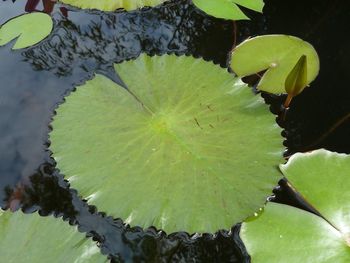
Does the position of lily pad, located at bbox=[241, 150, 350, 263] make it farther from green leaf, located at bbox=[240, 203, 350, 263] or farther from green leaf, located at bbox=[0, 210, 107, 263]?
green leaf, located at bbox=[0, 210, 107, 263]

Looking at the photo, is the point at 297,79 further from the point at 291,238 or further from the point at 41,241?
the point at 41,241

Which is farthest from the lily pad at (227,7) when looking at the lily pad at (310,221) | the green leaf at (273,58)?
the lily pad at (310,221)

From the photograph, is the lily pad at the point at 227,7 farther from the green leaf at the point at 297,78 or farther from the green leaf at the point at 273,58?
the green leaf at the point at 297,78

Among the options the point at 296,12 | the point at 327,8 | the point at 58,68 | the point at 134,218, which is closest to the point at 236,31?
the point at 296,12

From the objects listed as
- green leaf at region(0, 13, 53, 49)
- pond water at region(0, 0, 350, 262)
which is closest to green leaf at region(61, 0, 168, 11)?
pond water at region(0, 0, 350, 262)

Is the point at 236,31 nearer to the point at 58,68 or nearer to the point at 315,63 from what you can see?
the point at 315,63

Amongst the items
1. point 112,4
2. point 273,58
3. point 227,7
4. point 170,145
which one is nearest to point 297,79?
point 273,58
